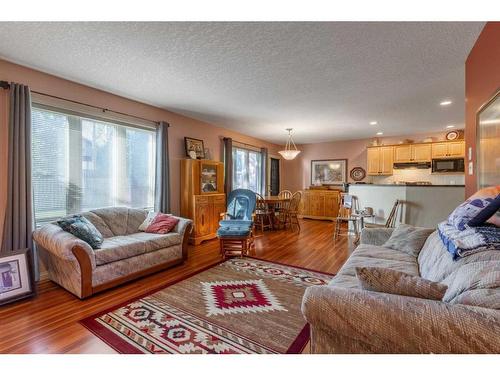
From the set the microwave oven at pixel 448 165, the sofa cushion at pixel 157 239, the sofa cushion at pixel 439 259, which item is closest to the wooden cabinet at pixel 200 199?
the sofa cushion at pixel 157 239

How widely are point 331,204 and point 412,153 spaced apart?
2.42 metres

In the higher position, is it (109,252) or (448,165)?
(448,165)

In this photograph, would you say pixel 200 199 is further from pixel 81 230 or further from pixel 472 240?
pixel 472 240

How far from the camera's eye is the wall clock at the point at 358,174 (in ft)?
22.8

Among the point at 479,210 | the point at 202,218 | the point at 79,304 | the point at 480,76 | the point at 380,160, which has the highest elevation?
the point at 480,76

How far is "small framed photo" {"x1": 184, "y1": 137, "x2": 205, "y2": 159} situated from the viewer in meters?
4.65

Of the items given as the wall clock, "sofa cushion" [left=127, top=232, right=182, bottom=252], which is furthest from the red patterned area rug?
the wall clock

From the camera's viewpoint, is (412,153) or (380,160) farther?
(380,160)

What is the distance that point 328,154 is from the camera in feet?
24.7

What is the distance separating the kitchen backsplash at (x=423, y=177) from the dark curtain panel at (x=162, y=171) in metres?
5.73

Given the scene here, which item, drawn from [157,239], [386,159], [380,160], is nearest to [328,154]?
[380,160]
